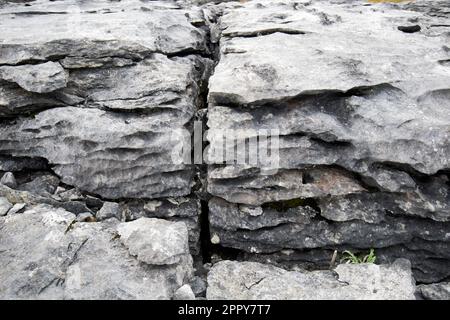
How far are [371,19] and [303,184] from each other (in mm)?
5000

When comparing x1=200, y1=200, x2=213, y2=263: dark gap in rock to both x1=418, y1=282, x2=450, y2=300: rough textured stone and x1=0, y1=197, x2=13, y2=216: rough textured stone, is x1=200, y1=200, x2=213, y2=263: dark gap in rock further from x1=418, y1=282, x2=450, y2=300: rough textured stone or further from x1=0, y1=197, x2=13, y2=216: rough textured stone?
x1=418, y1=282, x2=450, y2=300: rough textured stone

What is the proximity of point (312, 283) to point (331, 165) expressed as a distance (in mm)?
1713

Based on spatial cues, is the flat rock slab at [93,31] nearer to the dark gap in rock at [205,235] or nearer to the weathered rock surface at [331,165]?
the weathered rock surface at [331,165]

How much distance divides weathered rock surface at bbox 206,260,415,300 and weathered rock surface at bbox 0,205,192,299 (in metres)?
0.53

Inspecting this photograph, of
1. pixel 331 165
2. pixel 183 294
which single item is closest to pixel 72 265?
pixel 183 294

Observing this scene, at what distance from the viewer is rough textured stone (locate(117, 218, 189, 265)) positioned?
13.8ft

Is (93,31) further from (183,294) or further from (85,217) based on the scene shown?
(183,294)

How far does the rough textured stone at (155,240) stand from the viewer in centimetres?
420

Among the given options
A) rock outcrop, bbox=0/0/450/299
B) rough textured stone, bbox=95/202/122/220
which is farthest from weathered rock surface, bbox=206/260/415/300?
rough textured stone, bbox=95/202/122/220

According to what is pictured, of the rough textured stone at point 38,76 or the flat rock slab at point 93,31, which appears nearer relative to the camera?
the rough textured stone at point 38,76

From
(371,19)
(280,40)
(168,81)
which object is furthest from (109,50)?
(371,19)

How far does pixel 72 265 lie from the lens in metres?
4.26

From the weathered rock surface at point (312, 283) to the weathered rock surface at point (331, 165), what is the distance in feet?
2.00

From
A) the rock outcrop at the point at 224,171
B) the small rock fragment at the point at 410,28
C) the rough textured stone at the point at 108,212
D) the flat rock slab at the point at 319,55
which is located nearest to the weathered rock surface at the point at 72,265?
the rock outcrop at the point at 224,171
